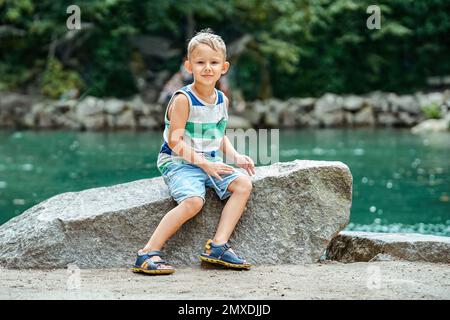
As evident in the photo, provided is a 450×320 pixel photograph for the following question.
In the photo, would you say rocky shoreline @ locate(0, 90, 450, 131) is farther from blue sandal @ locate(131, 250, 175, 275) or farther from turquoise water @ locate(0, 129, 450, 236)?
blue sandal @ locate(131, 250, 175, 275)

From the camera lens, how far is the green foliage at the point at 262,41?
732 inches

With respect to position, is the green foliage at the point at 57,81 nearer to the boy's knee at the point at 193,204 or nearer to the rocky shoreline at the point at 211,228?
the rocky shoreline at the point at 211,228

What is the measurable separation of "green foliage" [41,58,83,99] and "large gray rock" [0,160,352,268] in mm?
14508

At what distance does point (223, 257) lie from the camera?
3.51 metres

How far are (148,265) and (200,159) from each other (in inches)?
23.8

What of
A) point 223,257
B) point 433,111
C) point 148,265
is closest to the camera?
point 148,265

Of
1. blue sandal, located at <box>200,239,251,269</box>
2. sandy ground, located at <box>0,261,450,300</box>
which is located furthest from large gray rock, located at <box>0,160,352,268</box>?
blue sandal, located at <box>200,239,251,269</box>

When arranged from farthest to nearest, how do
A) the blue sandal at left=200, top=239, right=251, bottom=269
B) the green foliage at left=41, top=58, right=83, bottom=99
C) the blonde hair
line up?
1. the green foliage at left=41, top=58, right=83, bottom=99
2. the blonde hair
3. the blue sandal at left=200, top=239, right=251, bottom=269

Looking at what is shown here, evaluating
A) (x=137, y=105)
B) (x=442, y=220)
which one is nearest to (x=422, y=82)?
(x=137, y=105)

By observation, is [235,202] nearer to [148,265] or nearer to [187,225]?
[187,225]

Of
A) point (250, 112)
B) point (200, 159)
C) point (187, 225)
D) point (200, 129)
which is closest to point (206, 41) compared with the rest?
point (200, 129)

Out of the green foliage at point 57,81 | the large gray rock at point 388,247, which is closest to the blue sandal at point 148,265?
the large gray rock at point 388,247

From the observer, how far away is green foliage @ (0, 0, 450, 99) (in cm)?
1859

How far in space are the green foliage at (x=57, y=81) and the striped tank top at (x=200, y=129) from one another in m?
14.7
